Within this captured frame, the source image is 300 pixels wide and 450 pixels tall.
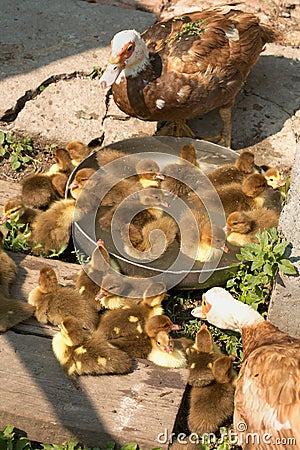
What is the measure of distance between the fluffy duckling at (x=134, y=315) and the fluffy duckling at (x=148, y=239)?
285 millimetres

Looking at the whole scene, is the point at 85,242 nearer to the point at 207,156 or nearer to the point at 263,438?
the point at 207,156

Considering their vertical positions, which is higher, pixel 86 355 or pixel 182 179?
pixel 182 179

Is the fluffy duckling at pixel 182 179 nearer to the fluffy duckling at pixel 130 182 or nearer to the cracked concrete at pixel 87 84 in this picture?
the fluffy duckling at pixel 130 182

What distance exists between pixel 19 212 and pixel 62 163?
1.72 feet

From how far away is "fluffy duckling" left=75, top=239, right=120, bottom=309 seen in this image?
12.3ft

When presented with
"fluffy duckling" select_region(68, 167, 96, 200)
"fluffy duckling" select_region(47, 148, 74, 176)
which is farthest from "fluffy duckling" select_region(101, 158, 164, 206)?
"fluffy duckling" select_region(47, 148, 74, 176)

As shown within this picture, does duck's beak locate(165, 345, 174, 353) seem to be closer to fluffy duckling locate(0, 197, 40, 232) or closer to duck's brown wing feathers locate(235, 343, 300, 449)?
duck's brown wing feathers locate(235, 343, 300, 449)

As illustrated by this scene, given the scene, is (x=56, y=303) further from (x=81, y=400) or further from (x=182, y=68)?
(x=182, y=68)

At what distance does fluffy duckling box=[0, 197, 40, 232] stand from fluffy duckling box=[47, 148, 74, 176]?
0.37 meters

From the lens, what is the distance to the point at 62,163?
180 inches

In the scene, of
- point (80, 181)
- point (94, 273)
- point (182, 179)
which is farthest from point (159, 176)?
point (94, 273)

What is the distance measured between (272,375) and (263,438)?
273 mm

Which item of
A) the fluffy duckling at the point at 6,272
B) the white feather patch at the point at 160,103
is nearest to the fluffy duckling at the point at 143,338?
the fluffy duckling at the point at 6,272

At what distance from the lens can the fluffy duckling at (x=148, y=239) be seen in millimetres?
3963
